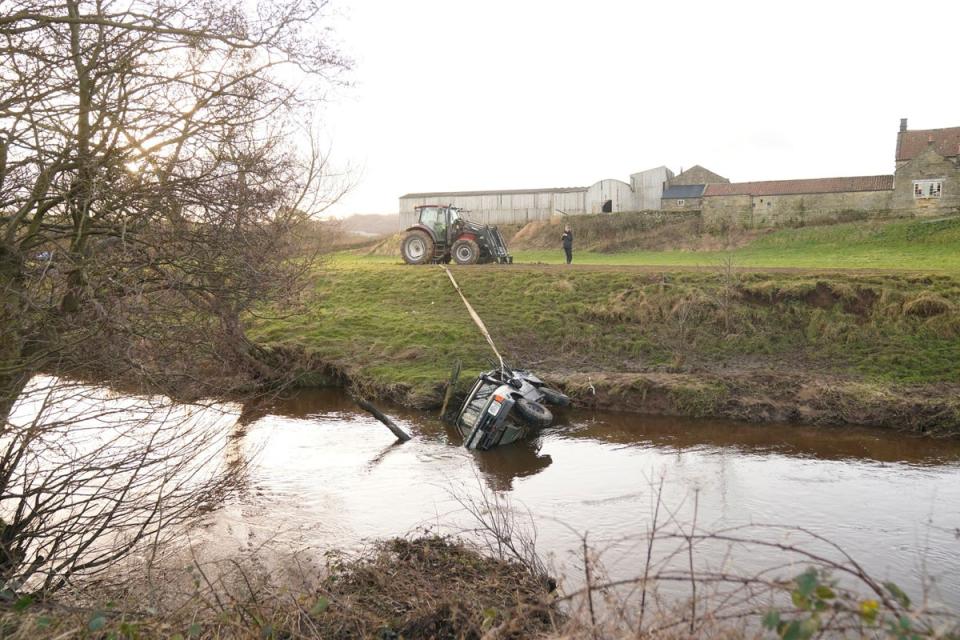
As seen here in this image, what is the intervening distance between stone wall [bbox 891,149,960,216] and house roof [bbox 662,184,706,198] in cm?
1078

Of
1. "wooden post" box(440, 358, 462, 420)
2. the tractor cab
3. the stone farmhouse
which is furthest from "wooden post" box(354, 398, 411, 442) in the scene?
the stone farmhouse

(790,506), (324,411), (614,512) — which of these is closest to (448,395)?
(324,411)

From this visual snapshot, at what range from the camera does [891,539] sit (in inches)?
A: 375

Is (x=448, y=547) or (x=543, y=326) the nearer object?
(x=448, y=547)

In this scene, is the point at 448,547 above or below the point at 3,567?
below

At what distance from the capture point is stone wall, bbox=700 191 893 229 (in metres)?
39.8

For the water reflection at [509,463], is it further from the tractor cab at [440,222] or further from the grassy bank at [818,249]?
the tractor cab at [440,222]

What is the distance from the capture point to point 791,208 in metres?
40.6

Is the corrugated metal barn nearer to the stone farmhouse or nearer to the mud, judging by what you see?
the stone farmhouse

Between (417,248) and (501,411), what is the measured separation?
1594 cm

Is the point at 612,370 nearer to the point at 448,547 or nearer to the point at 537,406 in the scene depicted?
the point at 537,406

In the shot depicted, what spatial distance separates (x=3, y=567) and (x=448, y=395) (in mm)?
10936

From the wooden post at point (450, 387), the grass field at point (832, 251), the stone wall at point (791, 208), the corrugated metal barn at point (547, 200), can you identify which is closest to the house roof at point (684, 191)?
the corrugated metal barn at point (547, 200)

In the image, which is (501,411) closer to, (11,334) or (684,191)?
(11,334)
